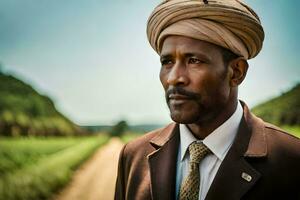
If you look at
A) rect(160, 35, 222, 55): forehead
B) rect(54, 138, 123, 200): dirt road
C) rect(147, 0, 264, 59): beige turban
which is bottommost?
rect(54, 138, 123, 200): dirt road

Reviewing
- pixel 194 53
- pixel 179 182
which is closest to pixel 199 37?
pixel 194 53

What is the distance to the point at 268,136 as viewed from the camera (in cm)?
176

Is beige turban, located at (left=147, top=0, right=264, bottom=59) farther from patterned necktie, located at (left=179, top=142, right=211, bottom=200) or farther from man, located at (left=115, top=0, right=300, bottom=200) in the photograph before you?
patterned necktie, located at (left=179, top=142, right=211, bottom=200)

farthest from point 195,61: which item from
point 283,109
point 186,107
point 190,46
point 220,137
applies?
point 283,109

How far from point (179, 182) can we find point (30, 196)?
80.7 inches

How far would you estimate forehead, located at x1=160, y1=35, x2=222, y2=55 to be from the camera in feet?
5.41

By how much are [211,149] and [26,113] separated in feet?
7.26

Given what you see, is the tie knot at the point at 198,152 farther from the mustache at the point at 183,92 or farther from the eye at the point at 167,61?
the eye at the point at 167,61

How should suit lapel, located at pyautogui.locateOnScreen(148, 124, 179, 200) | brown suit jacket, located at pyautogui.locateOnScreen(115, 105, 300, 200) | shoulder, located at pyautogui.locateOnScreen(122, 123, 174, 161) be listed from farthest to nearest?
shoulder, located at pyautogui.locateOnScreen(122, 123, 174, 161) < suit lapel, located at pyautogui.locateOnScreen(148, 124, 179, 200) < brown suit jacket, located at pyautogui.locateOnScreen(115, 105, 300, 200)

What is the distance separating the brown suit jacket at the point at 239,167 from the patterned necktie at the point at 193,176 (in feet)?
0.18

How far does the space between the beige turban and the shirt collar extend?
0.24 m

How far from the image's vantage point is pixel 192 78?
1.65 meters

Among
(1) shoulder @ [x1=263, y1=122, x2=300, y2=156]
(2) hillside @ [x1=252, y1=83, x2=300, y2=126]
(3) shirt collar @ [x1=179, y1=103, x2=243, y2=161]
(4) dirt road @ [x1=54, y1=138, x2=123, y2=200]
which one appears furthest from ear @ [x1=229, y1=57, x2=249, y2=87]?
(4) dirt road @ [x1=54, y1=138, x2=123, y2=200]

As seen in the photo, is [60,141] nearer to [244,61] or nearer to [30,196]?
[30,196]
